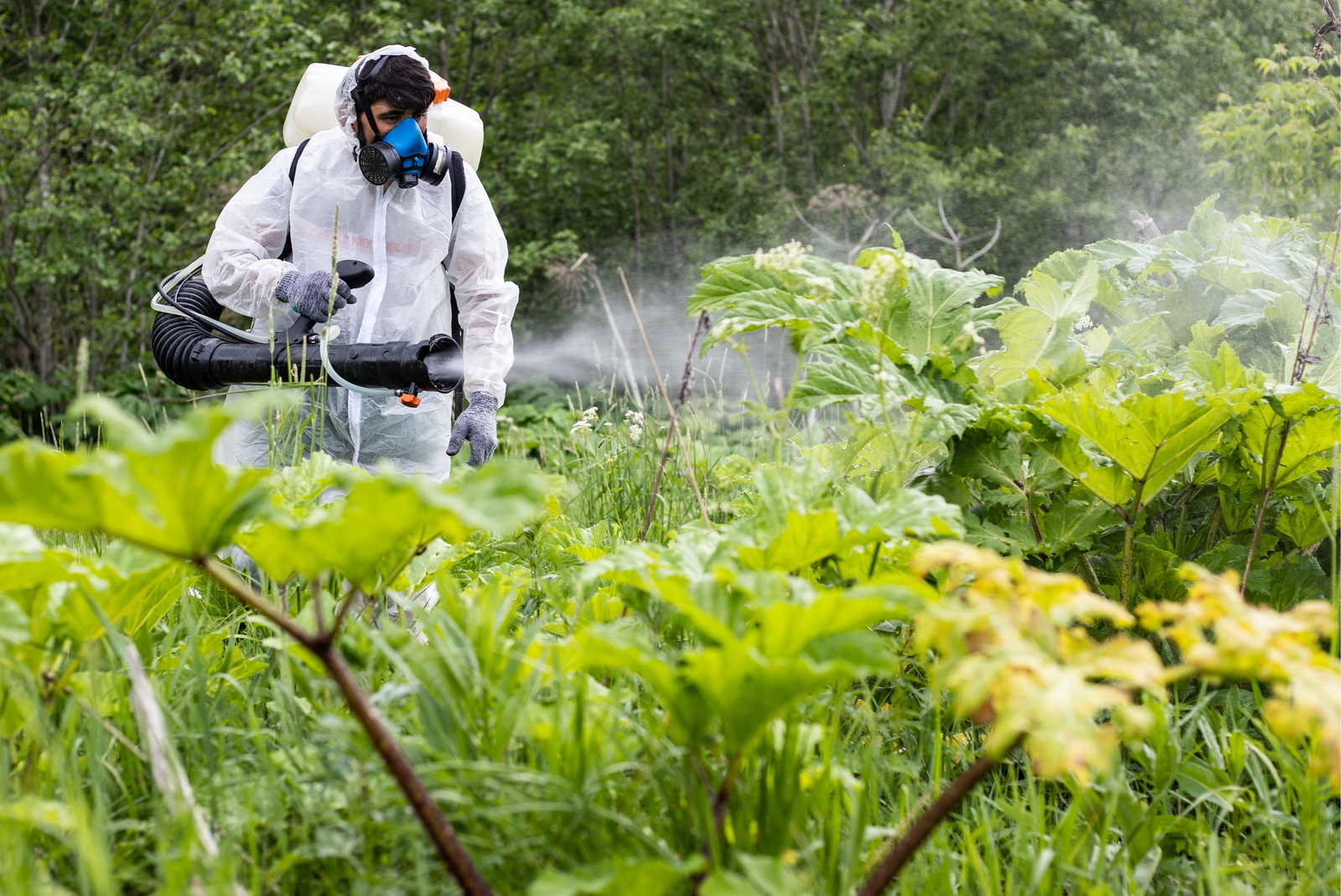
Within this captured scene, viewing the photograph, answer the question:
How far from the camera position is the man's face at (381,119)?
8.31ft

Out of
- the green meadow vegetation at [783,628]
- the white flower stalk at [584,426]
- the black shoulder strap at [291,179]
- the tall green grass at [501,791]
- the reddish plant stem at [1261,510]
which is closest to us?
the green meadow vegetation at [783,628]

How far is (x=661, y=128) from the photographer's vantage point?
1326cm

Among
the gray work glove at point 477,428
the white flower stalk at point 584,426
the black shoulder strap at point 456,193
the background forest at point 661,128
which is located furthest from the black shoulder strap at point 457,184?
the background forest at point 661,128

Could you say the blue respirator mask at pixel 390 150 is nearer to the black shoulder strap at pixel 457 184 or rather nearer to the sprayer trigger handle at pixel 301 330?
the black shoulder strap at pixel 457 184

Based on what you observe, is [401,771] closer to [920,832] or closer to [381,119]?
[920,832]

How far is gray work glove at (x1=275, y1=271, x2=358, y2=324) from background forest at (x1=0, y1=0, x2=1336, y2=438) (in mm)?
6159

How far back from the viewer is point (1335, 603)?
5.01ft

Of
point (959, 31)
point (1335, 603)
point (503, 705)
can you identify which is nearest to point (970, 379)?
point (1335, 603)

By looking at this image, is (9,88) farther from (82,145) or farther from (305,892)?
(305,892)

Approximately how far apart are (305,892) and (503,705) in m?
0.29

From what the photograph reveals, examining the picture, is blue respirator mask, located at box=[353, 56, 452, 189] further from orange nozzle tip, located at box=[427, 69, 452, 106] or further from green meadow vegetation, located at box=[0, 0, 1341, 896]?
green meadow vegetation, located at box=[0, 0, 1341, 896]

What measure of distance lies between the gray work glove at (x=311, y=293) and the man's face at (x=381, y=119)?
402 mm

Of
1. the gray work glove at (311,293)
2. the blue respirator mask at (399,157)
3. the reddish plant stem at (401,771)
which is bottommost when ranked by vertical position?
the reddish plant stem at (401,771)

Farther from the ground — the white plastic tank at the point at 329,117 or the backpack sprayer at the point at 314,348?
the white plastic tank at the point at 329,117
